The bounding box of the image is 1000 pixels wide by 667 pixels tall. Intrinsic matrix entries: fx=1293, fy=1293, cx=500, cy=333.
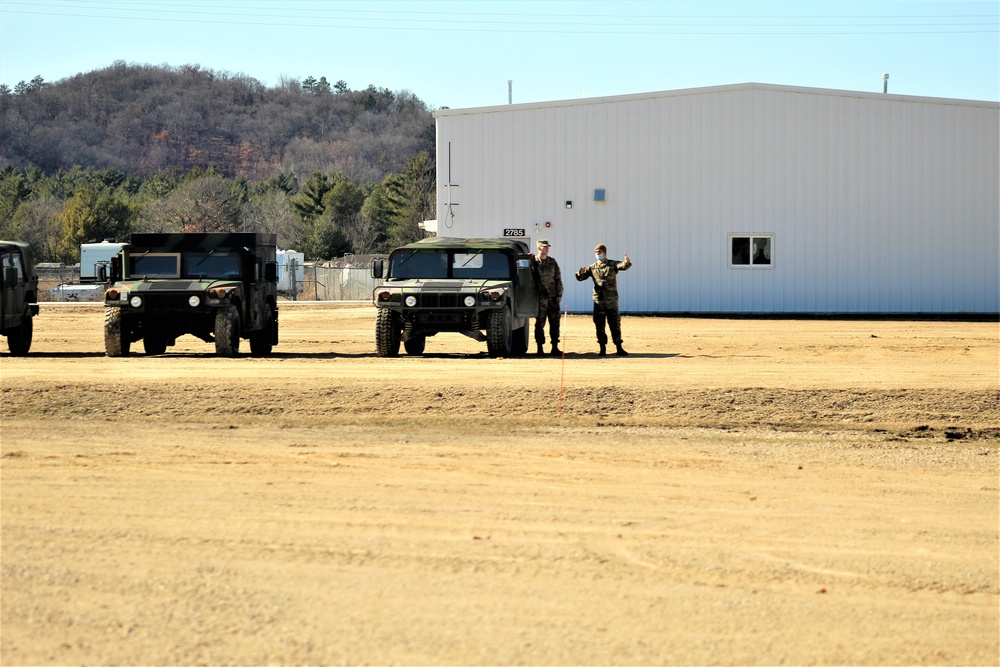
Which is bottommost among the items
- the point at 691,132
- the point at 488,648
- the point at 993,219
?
the point at 488,648

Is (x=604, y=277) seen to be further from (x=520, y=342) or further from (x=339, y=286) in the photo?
(x=339, y=286)

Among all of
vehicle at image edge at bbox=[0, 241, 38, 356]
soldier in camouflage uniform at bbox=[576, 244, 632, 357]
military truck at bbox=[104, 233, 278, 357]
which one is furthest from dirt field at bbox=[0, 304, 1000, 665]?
vehicle at image edge at bbox=[0, 241, 38, 356]

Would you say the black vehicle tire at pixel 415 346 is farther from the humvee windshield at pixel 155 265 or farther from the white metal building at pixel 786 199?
the white metal building at pixel 786 199

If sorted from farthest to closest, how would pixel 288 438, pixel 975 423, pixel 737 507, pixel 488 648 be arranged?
1. pixel 975 423
2. pixel 288 438
3. pixel 737 507
4. pixel 488 648

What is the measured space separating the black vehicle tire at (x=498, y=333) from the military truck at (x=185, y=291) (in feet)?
12.3

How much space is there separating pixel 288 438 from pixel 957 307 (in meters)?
24.7

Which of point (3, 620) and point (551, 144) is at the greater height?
point (551, 144)

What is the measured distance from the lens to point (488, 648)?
229 inches

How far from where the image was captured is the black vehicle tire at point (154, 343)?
18906 millimetres

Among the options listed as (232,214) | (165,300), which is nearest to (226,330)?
(165,300)

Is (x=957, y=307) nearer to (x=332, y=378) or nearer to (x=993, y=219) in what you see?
(x=993, y=219)

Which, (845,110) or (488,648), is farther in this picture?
(845,110)

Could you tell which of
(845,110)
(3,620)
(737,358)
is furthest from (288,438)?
(845,110)

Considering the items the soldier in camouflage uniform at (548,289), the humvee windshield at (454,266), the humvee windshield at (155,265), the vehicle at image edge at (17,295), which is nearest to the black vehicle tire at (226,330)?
the humvee windshield at (155,265)
